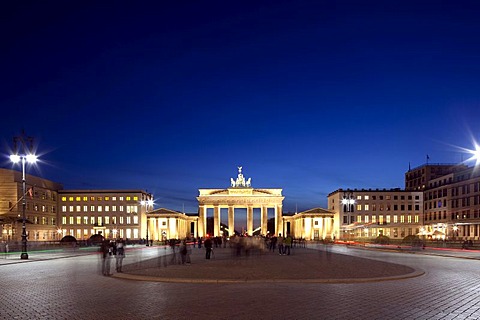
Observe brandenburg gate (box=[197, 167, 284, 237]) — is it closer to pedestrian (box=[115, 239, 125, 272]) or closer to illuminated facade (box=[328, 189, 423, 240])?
illuminated facade (box=[328, 189, 423, 240])

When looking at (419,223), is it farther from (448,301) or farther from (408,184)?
(448,301)

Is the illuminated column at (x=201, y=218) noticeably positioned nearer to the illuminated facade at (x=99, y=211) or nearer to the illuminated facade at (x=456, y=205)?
the illuminated facade at (x=99, y=211)

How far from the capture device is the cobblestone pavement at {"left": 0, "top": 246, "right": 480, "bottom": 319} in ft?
43.4

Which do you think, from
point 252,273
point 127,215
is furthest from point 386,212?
point 252,273

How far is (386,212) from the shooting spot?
144m

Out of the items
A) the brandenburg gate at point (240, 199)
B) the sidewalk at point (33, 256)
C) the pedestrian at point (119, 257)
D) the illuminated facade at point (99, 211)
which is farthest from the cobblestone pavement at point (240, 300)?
the brandenburg gate at point (240, 199)

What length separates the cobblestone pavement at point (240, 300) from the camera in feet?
43.4

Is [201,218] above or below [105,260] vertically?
below

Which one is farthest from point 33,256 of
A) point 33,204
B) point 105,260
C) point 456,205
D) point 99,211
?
point 456,205

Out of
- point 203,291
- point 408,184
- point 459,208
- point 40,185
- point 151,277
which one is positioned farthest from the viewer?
point 408,184

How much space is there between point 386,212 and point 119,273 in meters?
129

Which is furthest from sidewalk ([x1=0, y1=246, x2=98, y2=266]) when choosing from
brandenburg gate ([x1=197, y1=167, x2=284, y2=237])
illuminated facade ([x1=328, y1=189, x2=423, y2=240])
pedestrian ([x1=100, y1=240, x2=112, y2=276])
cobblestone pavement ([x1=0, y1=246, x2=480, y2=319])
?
illuminated facade ([x1=328, y1=189, x2=423, y2=240])

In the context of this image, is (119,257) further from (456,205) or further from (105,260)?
(456,205)

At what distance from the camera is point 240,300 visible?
15.7 meters
